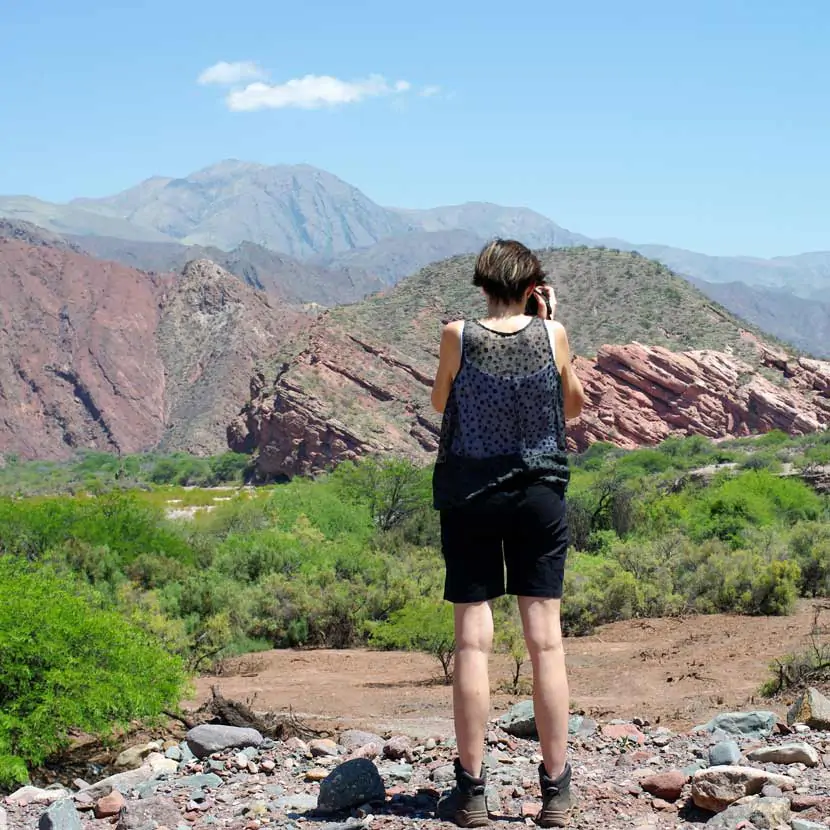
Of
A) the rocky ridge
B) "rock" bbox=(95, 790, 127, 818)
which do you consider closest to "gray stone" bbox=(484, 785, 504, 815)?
"rock" bbox=(95, 790, 127, 818)

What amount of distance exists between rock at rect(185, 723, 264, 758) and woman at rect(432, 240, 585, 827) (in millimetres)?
2105

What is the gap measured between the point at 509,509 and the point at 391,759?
2.11 metres

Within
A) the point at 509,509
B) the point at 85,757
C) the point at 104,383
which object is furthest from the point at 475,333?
the point at 104,383

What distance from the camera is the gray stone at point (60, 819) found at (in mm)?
5118

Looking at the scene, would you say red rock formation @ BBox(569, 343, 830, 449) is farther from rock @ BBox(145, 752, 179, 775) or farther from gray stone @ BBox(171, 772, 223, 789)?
gray stone @ BBox(171, 772, 223, 789)

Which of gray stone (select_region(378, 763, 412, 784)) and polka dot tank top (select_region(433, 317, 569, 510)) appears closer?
polka dot tank top (select_region(433, 317, 569, 510))

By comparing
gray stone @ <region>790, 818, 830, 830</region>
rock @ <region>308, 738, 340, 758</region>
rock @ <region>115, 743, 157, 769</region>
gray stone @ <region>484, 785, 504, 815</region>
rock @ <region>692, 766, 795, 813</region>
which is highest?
gray stone @ <region>790, 818, 830, 830</region>

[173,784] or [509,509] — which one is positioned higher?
[509,509]

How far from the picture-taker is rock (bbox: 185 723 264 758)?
20.9ft

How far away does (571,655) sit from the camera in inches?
553

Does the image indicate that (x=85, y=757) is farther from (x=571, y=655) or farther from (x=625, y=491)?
(x=625, y=491)

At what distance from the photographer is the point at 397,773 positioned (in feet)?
18.1

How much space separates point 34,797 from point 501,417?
3496mm

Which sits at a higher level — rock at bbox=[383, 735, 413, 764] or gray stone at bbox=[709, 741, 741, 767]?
gray stone at bbox=[709, 741, 741, 767]
